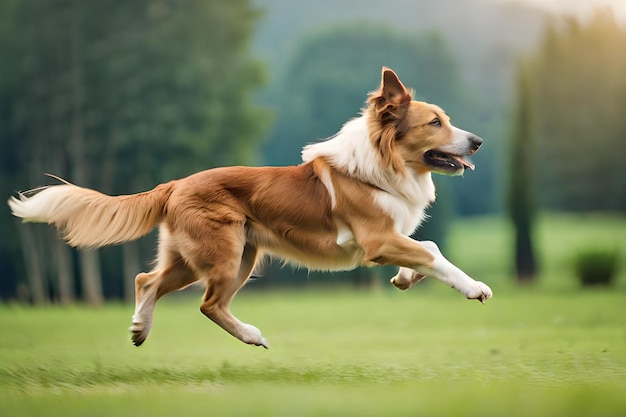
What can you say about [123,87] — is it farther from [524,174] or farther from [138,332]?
[138,332]

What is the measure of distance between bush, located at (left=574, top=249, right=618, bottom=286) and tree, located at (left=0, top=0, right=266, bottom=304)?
34.0 feet

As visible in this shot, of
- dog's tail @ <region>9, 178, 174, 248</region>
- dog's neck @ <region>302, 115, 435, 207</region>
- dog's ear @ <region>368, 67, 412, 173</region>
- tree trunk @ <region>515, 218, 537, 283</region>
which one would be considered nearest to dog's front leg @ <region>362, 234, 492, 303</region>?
dog's neck @ <region>302, 115, 435, 207</region>

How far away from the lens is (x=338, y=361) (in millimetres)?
8797

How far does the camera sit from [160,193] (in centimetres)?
798

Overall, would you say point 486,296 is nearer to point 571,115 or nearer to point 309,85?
point 571,115

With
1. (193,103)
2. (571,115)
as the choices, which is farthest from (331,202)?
(571,115)

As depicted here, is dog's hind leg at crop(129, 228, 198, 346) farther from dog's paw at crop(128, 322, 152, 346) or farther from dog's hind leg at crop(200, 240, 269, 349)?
dog's hind leg at crop(200, 240, 269, 349)

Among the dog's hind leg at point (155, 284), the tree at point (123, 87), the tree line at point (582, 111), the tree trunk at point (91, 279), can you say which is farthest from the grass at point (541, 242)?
the dog's hind leg at point (155, 284)

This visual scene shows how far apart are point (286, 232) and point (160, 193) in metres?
1.20

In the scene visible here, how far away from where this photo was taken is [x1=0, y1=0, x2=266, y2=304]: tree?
80.9ft

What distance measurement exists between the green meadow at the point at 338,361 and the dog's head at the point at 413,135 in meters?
1.84

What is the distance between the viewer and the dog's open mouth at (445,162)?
25.8 feet

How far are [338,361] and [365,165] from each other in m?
2.17

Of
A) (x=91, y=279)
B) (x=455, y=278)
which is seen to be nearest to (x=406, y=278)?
(x=455, y=278)
